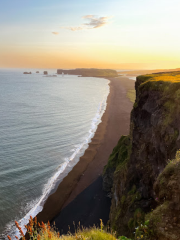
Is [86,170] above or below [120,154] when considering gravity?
below

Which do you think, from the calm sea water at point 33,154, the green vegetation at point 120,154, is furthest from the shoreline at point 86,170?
the green vegetation at point 120,154

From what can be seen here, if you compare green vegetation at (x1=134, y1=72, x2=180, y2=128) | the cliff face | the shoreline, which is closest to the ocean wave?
the shoreline

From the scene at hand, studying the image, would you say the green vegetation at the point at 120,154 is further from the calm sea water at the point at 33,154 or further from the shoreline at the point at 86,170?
the calm sea water at the point at 33,154

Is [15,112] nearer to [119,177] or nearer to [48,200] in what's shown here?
[48,200]

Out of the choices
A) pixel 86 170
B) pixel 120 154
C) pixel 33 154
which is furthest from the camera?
pixel 33 154

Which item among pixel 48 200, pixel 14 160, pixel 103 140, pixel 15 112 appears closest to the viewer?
pixel 48 200

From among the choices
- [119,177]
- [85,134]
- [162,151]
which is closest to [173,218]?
[162,151]

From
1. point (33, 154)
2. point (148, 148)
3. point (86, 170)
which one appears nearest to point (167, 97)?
point (148, 148)

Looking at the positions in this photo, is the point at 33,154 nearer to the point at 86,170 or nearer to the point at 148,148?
the point at 86,170
